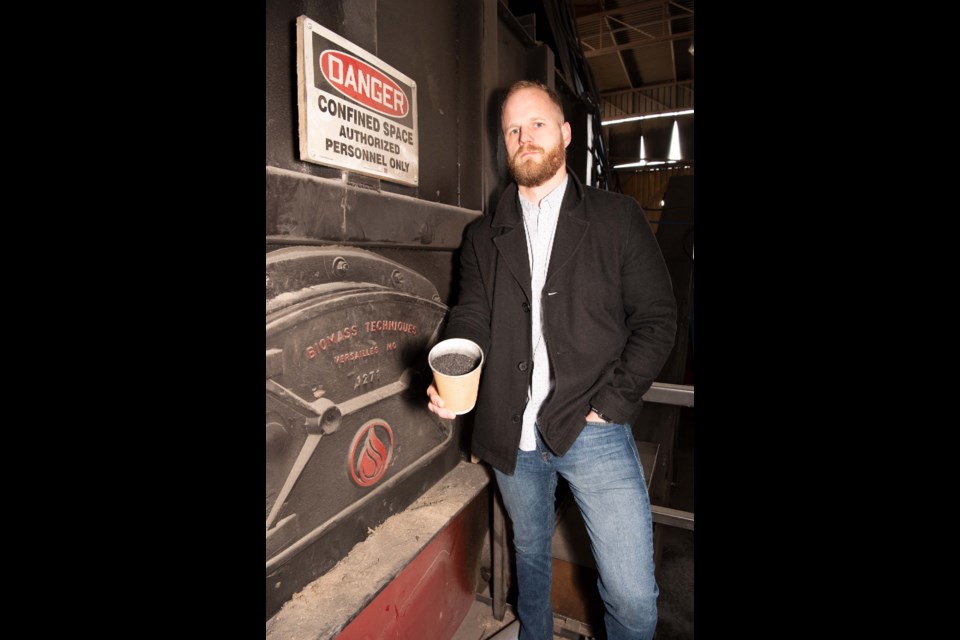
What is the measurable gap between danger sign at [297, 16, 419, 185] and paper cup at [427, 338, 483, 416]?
563mm

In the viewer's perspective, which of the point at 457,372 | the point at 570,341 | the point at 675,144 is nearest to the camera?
the point at 457,372

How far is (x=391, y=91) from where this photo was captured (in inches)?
60.2

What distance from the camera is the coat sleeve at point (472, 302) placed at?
1.60 metres

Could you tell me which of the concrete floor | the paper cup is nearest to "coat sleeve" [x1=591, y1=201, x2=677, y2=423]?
the paper cup

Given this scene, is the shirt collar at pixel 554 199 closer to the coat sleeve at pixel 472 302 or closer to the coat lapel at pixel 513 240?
the coat lapel at pixel 513 240

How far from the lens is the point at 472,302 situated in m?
1.67

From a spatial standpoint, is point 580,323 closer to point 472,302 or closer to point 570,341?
point 570,341

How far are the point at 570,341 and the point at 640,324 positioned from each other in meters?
0.22

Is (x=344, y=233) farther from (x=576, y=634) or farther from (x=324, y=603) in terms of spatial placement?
(x=576, y=634)

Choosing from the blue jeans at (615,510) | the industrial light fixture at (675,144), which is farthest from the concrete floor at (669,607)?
the industrial light fixture at (675,144)

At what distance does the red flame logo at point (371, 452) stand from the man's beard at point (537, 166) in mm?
917

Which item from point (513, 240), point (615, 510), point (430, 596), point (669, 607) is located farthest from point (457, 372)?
point (669, 607)

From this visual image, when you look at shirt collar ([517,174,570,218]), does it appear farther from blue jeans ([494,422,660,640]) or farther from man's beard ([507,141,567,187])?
blue jeans ([494,422,660,640])
